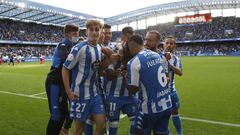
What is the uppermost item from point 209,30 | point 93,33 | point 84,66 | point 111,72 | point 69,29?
point 209,30

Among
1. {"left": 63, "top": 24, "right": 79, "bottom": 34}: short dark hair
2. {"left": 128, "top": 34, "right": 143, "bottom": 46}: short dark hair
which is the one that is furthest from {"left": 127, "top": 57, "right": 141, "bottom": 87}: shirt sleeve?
{"left": 63, "top": 24, "right": 79, "bottom": 34}: short dark hair

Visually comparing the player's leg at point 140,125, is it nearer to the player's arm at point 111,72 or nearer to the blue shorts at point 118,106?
the blue shorts at point 118,106

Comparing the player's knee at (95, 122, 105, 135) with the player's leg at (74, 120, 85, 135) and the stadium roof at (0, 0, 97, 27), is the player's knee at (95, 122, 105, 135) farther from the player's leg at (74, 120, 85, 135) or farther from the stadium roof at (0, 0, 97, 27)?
the stadium roof at (0, 0, 97, 27)

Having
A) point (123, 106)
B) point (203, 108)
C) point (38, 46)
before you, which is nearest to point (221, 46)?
point (38, 46)

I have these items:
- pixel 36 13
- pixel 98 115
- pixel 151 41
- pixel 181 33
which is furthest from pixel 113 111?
pixel 181 33

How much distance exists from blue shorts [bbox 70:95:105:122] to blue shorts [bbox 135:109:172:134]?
689 millimetres

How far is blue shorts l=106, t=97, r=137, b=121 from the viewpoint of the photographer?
472 centimetres

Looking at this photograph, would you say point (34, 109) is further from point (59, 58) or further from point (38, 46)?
point (38, 46)

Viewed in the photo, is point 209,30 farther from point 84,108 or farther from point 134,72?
point 134,72

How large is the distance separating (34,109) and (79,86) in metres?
4.95

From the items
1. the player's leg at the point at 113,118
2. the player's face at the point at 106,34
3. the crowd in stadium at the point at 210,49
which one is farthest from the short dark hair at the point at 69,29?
the crowd in stadium at the point at 210,49

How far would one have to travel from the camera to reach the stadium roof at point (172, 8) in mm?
69125

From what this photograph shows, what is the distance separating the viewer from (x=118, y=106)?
4730 millimetres

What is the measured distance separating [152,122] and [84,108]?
1.06 metres
